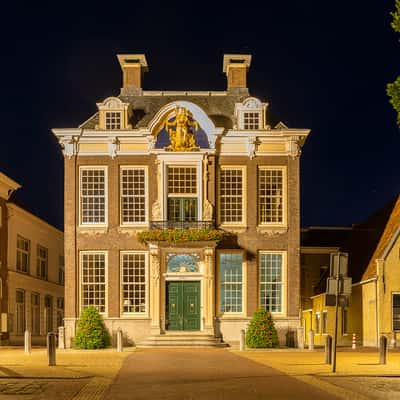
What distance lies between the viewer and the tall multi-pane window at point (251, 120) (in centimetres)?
3756

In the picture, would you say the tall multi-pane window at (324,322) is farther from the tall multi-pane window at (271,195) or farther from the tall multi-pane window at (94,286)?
the tall multi-pane window at (94,286)

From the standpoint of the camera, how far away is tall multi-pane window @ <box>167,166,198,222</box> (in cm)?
3644

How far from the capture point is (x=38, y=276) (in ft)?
159

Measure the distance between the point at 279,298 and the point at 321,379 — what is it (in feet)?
60.5

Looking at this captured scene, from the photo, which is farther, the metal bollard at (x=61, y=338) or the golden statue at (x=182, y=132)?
the golden statue at (x=182, y=132)

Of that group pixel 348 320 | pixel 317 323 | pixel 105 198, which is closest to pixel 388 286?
pixel 348 320

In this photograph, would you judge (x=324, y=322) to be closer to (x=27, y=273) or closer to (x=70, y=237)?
(x=70, y=237)

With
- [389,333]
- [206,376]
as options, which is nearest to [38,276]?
[389,333]

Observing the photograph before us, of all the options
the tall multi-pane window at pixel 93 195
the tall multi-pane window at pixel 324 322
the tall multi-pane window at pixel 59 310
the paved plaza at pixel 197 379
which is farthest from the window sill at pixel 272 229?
the tall multi-pane window at pixel 59 310

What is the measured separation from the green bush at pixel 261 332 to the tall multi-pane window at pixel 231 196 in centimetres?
509

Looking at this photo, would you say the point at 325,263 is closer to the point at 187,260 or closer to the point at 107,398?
the point at 187,260

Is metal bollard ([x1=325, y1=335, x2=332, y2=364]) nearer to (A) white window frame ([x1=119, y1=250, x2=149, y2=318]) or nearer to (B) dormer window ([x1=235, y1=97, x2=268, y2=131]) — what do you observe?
(A) white window frame ([x1=119, y1=250, x2=149, y2=318])

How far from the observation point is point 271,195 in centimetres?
3703

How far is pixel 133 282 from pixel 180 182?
518 cm
